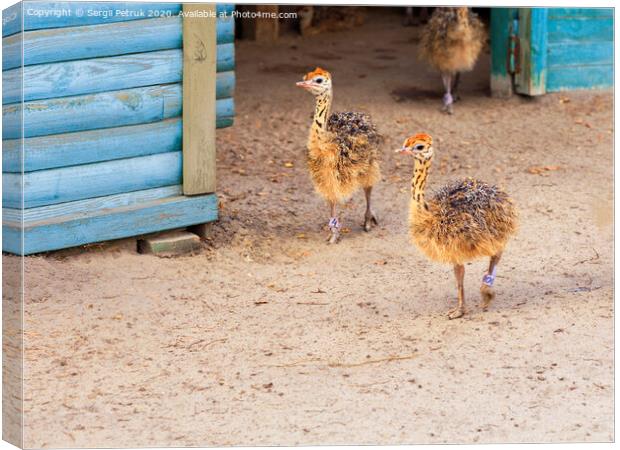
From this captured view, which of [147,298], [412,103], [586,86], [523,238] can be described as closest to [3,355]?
[147,298]

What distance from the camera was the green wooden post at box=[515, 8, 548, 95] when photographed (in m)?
10.6

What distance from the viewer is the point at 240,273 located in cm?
709

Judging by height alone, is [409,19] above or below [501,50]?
above

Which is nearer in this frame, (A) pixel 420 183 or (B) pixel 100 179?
(A) pixel 420 183

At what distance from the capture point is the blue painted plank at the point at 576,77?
10.8m

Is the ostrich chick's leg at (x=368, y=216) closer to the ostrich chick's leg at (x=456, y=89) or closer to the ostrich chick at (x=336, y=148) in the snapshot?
the ostrich chick at (x=336, y=148)

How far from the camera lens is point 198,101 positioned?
7.18 m

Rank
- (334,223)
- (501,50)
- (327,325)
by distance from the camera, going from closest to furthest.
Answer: (327,325) → (334,223) → (501,50)

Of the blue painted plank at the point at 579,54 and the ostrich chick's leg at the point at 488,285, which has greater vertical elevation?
the blue painted plank at the point at 579,54

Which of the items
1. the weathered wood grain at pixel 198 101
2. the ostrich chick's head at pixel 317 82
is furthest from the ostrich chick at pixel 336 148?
the weathered wood grain at pixel 198 101

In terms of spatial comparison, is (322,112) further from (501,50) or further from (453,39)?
(501,50)

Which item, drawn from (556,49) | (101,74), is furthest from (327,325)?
(556,49)

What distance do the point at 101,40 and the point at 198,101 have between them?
0.81 m

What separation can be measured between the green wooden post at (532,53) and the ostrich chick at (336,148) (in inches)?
139
